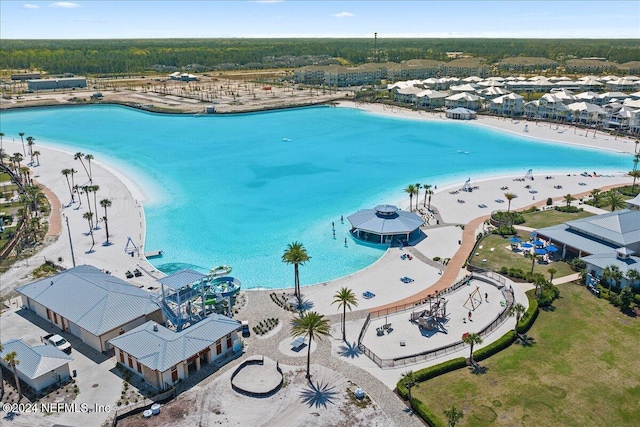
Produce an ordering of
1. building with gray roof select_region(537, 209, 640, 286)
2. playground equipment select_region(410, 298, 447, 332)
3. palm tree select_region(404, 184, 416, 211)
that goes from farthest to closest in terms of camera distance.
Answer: palm tree select_region(404, 184, 416, 211) < building with gray roof select_region(537, 209, 640, 286) < playground equipment select_region(410, 298, 447, 332)

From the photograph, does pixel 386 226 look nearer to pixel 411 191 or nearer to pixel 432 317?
pixel 411 191

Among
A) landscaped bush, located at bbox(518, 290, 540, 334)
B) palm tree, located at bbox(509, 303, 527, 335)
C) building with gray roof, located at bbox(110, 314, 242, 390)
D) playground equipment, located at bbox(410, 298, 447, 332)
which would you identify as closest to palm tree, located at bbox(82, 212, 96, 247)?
building with gray roof, located at bbox(110, 314, 242, 390)

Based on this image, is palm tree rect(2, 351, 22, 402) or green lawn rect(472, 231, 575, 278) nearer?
palm tree rect(2, 351, 22, 402)

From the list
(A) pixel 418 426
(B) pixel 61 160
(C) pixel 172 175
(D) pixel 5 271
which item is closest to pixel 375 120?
(C) pixel 172 175

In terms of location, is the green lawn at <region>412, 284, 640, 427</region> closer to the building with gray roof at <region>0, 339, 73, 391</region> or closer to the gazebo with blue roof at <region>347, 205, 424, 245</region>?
the gazebo with blue roof at <region>347, 205, 424, 245</region>

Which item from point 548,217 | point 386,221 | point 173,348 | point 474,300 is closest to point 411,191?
point 386,221

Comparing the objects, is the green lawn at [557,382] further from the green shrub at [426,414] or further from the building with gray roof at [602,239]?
the building with gray roof at [602,239]
